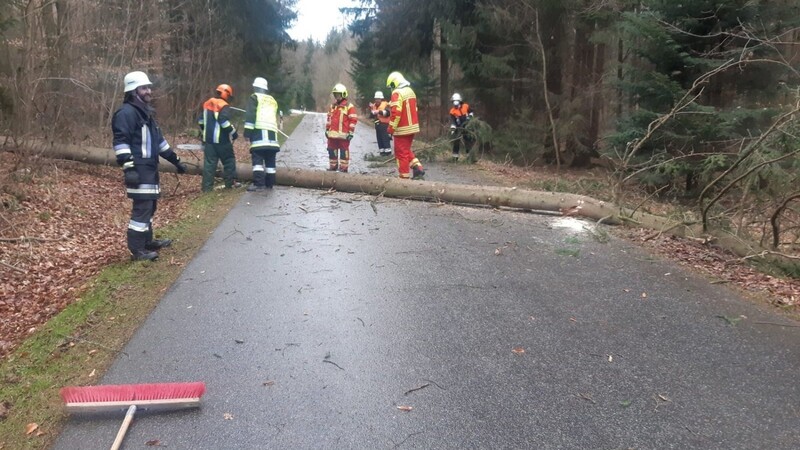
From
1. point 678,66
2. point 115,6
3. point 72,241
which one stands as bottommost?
point 72,241

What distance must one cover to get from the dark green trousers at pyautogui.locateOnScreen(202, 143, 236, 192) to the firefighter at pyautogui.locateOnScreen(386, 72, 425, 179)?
3129mm

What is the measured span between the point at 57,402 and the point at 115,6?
13000 mm

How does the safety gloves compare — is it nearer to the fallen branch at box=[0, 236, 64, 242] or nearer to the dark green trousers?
the fallen branch at box=[0, 236, 64, 242]

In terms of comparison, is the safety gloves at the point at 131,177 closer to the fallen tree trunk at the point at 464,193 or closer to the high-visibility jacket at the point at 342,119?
the fallen tree trunk at the point at 464,193

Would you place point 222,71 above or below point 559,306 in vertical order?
above

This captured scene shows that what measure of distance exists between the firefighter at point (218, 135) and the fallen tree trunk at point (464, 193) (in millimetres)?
511

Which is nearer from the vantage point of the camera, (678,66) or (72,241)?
(72,241)

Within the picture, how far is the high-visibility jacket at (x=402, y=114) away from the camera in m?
10.4

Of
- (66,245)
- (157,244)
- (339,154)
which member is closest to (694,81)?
(339,154)

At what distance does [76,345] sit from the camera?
422 centimetres

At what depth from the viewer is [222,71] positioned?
24688 mm

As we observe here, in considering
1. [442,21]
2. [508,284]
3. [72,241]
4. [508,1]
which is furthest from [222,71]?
[508,284]

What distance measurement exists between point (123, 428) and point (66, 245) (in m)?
5.27

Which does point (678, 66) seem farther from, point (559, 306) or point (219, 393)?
point (219, 393)
